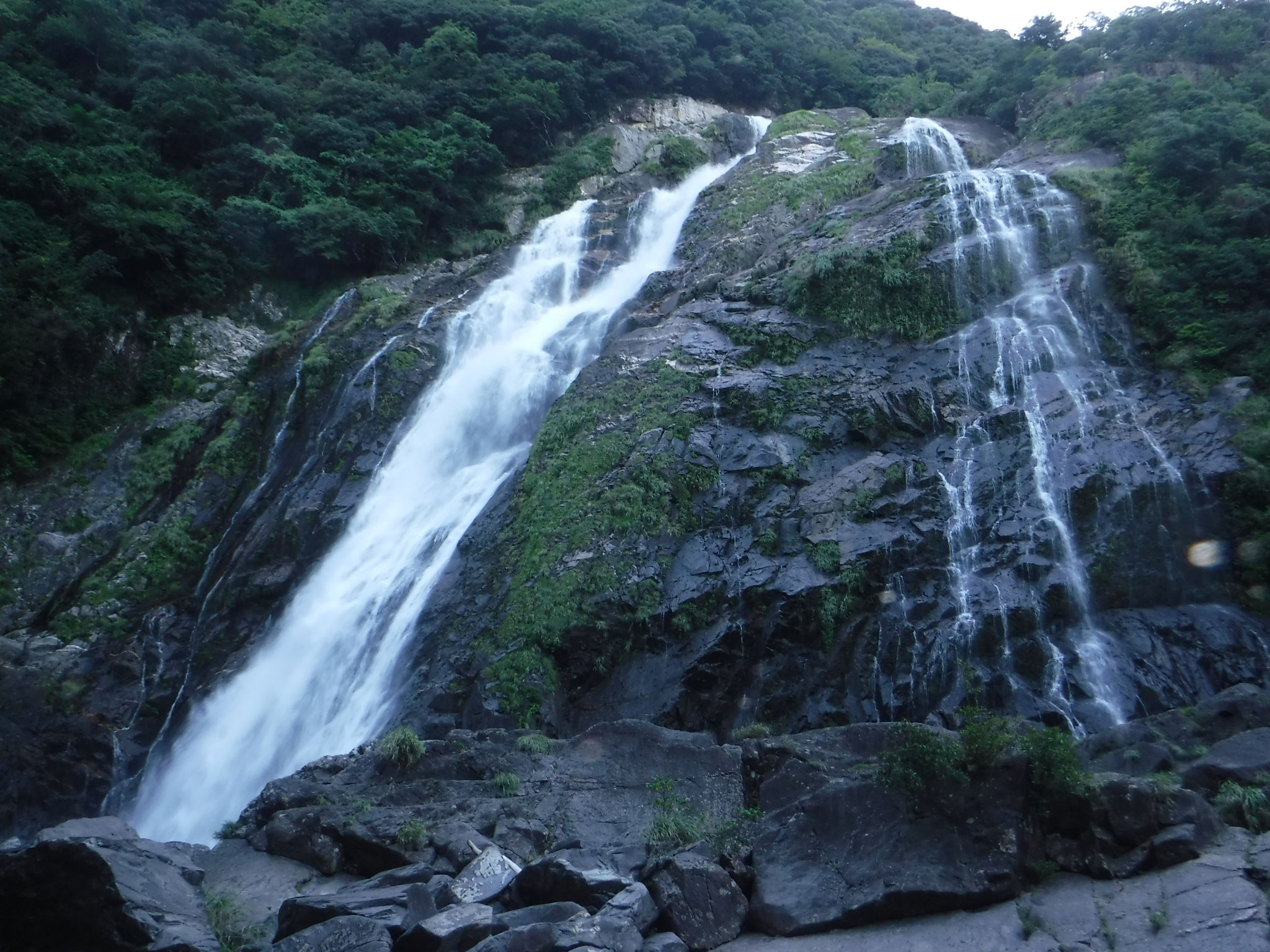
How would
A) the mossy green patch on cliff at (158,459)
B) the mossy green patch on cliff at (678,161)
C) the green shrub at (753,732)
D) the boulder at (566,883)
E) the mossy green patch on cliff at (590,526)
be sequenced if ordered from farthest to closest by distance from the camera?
1. the mossy green patch on cliff at (678,161)
2. the mossy green patch on cliff at (158,459)
3. the mossy green patch on cliff at (590,526)
4. the green shrub at (753,732)
5. the boulder at (566,883)

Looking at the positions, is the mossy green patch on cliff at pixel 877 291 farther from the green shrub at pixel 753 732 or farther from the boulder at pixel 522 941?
the boulder at pixel 522 941

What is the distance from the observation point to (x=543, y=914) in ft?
24.9

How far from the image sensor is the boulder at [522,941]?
685 cm

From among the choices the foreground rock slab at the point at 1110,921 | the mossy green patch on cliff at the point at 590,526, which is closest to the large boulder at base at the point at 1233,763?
the foreground rock slab at the point at 1110,921

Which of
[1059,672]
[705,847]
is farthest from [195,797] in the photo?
[1059,672]

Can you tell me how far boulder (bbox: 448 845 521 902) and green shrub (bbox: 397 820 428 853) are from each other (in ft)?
2.47

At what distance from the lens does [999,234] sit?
57.0ft

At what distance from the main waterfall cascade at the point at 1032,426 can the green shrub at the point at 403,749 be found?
666 centimetres

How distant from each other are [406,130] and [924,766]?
25857mm

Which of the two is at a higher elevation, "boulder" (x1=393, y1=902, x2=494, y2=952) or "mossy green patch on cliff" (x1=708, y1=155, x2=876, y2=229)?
"mossy green patch on cliff" (x1=708, y1=155, x2=876, y2=229)

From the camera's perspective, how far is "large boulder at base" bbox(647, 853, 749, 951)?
25.7ft

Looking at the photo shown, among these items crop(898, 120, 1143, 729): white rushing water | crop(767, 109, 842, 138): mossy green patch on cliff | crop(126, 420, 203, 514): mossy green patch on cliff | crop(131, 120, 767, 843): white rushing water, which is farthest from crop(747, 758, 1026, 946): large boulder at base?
crop(767, 109, 842, 138): mossy green patch on cliff

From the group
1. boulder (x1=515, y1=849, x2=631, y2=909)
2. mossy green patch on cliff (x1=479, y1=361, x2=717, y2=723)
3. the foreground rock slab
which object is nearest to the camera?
the foreground rock slab

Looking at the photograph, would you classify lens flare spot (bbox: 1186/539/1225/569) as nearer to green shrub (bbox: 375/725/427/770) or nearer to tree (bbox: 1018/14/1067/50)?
green shrub (bbox: 375/725/427/770)
